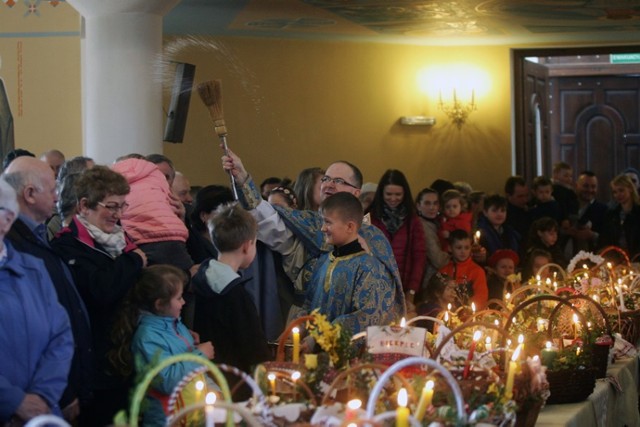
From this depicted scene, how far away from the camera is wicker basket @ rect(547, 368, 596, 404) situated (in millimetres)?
5004

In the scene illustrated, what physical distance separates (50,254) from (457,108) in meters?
11.8

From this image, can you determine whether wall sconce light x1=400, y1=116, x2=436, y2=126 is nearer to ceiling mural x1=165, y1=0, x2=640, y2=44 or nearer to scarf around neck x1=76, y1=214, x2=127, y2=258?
ceiling mural x1=165, y1=0, x2=640, y2=44

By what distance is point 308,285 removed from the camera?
601cm

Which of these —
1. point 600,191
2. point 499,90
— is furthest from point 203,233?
point 600,191

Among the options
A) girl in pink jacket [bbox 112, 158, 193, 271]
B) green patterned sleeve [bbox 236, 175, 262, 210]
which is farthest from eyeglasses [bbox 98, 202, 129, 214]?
green patterned sleeve [bbox 236, 175, 262, 210]

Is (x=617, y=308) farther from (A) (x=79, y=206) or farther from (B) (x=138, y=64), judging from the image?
(B) (x=138, y=64)

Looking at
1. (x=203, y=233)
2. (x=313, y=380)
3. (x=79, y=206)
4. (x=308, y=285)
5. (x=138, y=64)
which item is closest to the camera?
(x=313, y=380)

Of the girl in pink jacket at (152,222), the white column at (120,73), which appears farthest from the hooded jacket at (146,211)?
the white column at (120,73)

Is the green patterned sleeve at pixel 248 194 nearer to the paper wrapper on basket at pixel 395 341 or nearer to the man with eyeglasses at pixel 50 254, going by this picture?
the man with eyeglasses at pixel 50 254

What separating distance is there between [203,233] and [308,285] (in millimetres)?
884

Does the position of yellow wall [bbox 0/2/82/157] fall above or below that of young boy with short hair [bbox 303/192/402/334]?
above

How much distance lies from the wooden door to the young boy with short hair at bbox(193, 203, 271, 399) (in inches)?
564

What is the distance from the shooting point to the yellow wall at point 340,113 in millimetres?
13500

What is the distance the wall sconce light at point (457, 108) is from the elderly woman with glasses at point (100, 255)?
36.9 feet
